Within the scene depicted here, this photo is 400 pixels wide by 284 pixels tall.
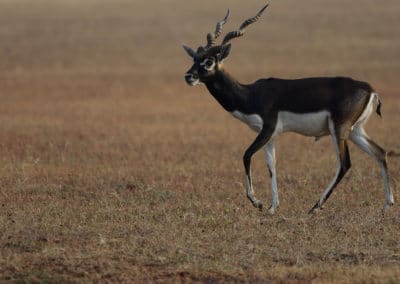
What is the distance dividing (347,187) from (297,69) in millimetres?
21763

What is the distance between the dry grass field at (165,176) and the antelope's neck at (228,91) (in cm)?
125

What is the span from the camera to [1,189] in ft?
41.4

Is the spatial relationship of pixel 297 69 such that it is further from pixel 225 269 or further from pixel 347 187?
pixel 225 269

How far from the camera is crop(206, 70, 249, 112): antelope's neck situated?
1184cm

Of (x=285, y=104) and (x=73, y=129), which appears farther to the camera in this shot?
(x=73, y=129)

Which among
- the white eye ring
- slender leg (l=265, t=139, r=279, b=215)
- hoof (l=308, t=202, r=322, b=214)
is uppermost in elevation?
the white eye ring

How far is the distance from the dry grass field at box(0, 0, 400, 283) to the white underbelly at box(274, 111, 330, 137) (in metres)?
0.98

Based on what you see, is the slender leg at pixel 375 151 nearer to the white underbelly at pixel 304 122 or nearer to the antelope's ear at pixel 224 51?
the white underbelly at pixel 304 122

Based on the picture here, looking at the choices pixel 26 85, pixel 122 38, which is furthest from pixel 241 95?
pixel 122 38

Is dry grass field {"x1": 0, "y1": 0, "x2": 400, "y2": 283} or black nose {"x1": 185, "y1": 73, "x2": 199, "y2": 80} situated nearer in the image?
dry grass field {"x1": 0, "y1": 0, "x2": 400, "y2": 283}

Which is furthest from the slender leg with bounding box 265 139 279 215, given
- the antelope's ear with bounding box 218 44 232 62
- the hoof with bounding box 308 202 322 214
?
the antelope's ear with bounding box 218 44 232 62

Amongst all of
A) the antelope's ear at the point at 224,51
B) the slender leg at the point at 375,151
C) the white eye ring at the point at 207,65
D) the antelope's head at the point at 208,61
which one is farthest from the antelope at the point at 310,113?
the antelope's ear at the point at 224,51

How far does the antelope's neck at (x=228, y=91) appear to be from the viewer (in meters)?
11.8

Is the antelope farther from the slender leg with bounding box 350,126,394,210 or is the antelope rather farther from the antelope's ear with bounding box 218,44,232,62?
the antelope's ear with bounding box 218,44,232,62
